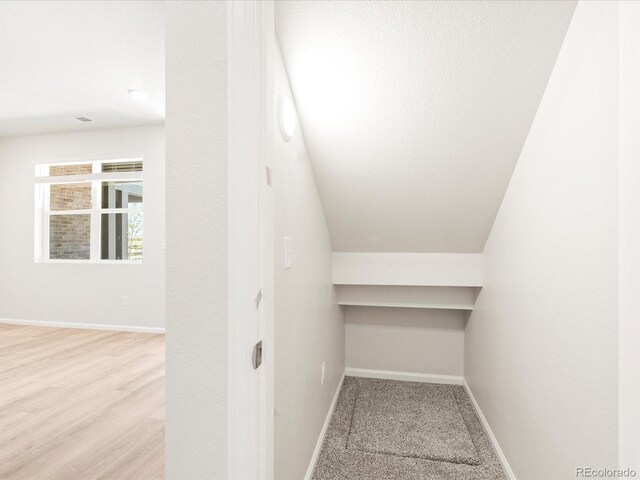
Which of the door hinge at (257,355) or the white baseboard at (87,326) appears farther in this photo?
the white baseboard at (87,326)

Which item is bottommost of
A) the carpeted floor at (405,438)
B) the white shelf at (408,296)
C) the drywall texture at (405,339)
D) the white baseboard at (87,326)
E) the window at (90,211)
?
the carpeted floor at (405,438)

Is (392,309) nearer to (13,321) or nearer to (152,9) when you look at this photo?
(152,9)

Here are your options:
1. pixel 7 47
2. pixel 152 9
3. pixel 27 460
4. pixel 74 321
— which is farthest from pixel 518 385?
pixel 74 321

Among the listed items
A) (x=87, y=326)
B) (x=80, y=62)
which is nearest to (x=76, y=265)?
(x=87, y=326)

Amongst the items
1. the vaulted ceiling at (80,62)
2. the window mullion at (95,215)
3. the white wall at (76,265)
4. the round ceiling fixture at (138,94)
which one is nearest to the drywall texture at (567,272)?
the vaulted ceiling at (80,62)

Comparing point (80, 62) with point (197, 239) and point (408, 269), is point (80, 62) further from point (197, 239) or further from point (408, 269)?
point (408, 269)

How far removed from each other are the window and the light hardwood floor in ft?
3.87

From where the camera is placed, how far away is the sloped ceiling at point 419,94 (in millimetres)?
1161

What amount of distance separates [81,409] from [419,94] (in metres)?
2.78

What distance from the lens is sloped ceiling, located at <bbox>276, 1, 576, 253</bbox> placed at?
1.16 meters

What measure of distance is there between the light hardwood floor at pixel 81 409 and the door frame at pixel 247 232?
1.25 meters

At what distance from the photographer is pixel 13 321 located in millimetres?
4664

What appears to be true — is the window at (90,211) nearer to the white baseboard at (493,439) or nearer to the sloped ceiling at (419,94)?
the sloped ceiling at (419,94)

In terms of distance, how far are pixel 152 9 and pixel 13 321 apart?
4788 mm
